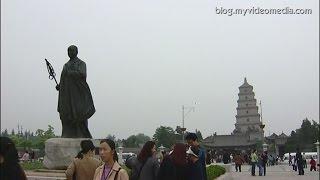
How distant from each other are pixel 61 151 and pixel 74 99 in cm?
129

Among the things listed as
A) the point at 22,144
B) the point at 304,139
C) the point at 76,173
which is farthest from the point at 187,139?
the point at 304,139

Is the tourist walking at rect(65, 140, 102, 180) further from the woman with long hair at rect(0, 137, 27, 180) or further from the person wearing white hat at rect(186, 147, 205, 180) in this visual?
the woman with long hair at rect(0, 137, 27, 180)

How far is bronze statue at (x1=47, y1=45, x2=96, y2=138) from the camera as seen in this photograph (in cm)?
1132

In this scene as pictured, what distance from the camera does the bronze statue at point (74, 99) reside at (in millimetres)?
11320

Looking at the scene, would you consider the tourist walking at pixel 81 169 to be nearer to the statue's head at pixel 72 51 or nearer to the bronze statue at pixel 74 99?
the bronze statue at pixel 74 99

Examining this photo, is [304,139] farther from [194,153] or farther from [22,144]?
[194,153]

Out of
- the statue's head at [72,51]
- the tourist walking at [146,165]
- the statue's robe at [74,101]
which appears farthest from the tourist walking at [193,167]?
the statue's head at [72,51]

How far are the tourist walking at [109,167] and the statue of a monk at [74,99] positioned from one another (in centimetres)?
662

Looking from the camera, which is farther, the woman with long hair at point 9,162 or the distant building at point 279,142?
the distant building at point 279,142

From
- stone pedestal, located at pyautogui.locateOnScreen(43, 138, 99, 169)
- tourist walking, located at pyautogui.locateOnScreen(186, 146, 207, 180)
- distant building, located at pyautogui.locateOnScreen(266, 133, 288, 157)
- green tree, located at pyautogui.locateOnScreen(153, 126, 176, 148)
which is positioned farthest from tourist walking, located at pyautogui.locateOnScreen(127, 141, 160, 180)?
green tree, located at pyautogui.locateOnScreen(153, 126, 176, 148)

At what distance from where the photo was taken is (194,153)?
672 cm

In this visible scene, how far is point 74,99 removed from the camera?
1135cm

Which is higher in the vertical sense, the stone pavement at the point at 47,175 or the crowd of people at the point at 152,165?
the crowd of people at the point at 152,165

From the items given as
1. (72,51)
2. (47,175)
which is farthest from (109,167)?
(72,51)
